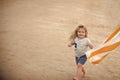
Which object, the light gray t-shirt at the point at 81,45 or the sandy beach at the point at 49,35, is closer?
the light gray t-shirt at the point at 81,45

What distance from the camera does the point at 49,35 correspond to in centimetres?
577

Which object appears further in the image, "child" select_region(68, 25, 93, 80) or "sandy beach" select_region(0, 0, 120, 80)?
"sandy beach" select_region(0, 0, 120, 80)

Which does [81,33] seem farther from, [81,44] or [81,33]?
[81,44]

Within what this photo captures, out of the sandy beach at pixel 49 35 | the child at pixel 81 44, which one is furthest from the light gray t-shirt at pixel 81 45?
the sandy beach at pixel 49 35

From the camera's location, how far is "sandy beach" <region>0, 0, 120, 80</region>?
14.1ft

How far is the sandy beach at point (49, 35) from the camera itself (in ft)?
14.1

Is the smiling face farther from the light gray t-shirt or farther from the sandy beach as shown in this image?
the sandy beach

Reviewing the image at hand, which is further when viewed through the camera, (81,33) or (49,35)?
(49,35)

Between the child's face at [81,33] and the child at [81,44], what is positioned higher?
the child's face at [81,33]

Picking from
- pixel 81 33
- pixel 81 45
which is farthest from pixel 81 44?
pixel 81 33

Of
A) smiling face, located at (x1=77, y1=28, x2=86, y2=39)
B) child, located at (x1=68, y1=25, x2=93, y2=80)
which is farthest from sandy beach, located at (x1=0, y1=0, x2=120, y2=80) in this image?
smiling face, located at (x1=77, y1=28, x2=86, y2=39)

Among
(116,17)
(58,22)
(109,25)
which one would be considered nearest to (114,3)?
(116,17)

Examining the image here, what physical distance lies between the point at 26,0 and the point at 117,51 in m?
4.01

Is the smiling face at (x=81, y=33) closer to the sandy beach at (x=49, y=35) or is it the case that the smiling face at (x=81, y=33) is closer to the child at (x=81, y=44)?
the child at (x=81, y=44)
